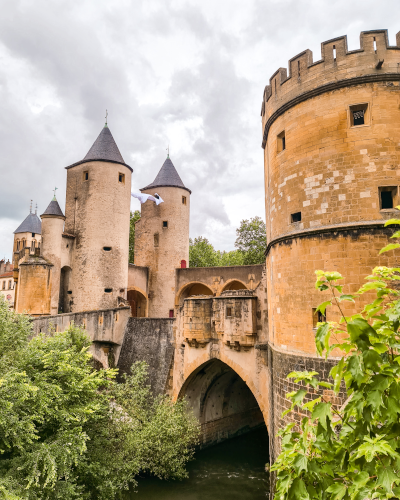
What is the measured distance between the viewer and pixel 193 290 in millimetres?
27859

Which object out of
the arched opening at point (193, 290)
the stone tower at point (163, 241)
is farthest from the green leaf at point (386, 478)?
the stone tower at point (163, 241)

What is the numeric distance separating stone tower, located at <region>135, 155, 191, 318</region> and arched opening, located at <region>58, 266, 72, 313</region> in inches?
228

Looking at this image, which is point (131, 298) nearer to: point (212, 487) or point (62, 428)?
point (212, 487)

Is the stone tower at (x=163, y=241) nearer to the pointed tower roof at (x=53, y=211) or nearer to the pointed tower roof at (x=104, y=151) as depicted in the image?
the pointed tower roof at (x=104, y=151)

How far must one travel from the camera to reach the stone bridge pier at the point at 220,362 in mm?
13477

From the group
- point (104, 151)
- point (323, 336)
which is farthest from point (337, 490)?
point (104, 151)

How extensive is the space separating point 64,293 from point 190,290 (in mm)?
8528

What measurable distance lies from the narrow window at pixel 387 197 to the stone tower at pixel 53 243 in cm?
1783

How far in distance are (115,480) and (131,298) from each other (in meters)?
17.5

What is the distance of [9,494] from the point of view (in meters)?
7.64

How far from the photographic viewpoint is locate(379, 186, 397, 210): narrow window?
28.6 feet

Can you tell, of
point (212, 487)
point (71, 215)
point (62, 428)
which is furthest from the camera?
point (71, 215)

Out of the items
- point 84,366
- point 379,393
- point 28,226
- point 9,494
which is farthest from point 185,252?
point 28,226

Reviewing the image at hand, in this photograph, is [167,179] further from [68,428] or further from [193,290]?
[68,428]
